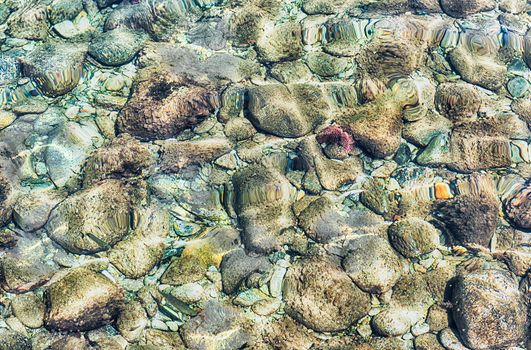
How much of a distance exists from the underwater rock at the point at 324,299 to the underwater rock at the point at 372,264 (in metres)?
0.11

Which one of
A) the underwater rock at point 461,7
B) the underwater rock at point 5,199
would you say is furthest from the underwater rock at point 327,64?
the underwater rock at point 5,199

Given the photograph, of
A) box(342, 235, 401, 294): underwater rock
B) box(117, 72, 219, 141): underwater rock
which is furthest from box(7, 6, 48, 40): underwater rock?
box(342, 235, 401, 294): underwater rock

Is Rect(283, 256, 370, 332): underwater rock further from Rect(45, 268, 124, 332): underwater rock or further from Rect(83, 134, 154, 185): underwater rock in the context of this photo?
Rect(83, 134, 154, 185): underwater rock

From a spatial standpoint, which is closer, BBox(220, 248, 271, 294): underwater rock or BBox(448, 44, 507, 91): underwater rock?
BBox(220, 248, 271, 294): underwater rock

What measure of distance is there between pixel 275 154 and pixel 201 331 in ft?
7.67

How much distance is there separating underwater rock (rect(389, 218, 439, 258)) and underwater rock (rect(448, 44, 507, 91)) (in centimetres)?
238

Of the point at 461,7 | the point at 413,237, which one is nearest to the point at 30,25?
the point at 413,237

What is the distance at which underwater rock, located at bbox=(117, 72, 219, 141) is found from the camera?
19.9ft

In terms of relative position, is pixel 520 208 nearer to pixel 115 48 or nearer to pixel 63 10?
pixel 115 48

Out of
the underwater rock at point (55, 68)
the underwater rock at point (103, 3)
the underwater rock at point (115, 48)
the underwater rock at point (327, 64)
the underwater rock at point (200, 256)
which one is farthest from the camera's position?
the underwater rock at point (103, 3)

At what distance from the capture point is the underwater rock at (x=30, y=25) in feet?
23.6

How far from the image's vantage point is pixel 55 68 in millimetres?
6594

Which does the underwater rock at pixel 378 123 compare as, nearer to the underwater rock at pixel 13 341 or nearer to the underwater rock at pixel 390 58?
the underwater rock at pixel 390 58

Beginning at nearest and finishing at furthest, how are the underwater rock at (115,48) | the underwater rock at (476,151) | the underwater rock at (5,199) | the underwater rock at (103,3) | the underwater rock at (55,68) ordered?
the underwater rock at (5,199) < the underwater rock at (476,151) < the underwater rock at (55,68) < the underwater rock at (115,48) < the underwater rock at (103,3)
